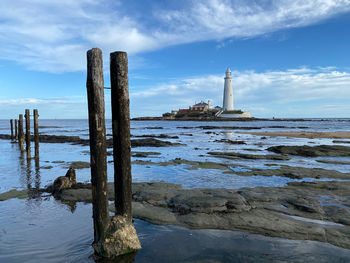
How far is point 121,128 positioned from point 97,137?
0.58 metres

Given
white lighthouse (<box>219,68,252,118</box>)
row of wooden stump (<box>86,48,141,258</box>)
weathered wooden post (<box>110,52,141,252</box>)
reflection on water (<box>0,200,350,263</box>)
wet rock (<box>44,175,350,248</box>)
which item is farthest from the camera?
white lighthouse (<box>219,68,252,118</box>)

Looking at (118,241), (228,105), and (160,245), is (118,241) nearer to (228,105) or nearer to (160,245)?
(160,245)

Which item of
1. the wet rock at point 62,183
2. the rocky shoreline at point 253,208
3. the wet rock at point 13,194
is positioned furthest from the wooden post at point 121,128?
the wet rock at point 13,194

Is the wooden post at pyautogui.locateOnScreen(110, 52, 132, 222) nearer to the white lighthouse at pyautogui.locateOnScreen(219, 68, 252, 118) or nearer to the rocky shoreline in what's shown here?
the rocky shoreline

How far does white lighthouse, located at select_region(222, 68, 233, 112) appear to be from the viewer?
370 feet

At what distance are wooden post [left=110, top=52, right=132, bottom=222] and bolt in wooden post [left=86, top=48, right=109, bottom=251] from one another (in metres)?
0.32

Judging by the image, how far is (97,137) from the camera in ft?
17.8

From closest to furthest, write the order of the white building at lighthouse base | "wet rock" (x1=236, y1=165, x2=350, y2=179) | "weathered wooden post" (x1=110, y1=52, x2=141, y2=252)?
"weathered wooden post" (x1=110, y1=52, x2=141, y2=252), "wet rock" (x1=236, y1=165, x2=350, y2=179), the white building at lighthouse base

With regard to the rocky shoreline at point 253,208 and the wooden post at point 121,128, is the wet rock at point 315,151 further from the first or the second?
the wooden post at point 121,128

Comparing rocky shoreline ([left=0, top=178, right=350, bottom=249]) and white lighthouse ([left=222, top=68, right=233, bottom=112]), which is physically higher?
white lighthouse ([left=222, top=68, right=233, bottom=112])

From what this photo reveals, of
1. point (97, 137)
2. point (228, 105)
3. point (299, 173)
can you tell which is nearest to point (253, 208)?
point (97, 137)

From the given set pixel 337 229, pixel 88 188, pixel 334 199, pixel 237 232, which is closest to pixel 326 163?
pixel 334 199

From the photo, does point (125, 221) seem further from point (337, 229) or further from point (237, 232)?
point (337, 229)

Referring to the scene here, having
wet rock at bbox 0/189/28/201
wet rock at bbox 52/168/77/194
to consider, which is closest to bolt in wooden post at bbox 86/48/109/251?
wet rock at bbox 52/168/77/194
